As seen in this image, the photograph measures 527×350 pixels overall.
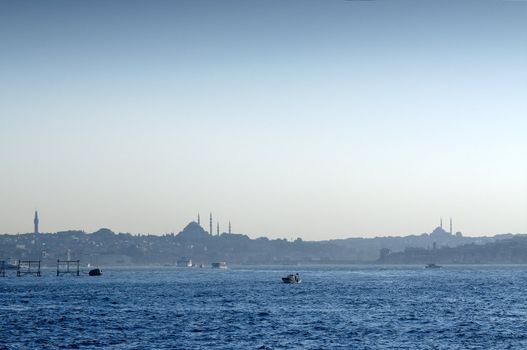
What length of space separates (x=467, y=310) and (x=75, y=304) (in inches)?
2224

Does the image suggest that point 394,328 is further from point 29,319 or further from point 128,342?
point 29,319

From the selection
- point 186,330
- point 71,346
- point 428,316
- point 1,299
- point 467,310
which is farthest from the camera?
point 1,299

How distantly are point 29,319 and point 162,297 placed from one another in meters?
49.3

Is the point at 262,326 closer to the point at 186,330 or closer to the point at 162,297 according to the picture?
the point at 186,330

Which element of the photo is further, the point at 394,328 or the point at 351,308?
the point at 351,308

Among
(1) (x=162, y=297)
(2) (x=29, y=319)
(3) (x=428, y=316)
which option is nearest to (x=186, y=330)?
(2) (x=29, y=319)

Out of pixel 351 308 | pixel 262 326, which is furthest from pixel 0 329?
pixel 351 308

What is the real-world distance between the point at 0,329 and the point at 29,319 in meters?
12.7

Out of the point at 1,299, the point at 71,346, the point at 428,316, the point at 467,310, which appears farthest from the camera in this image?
the point at 1,299

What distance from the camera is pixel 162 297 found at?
516ft

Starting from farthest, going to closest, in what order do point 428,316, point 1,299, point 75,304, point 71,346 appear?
point 1,299
point 75,304
point 428,316
point 71,346

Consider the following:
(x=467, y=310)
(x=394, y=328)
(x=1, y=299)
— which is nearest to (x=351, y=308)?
(x=467, y=310)

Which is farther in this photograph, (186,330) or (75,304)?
(75,304)

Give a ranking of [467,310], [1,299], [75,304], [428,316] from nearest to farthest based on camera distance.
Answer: [428,316] < [467,310] < [75,304] < [1,299]
